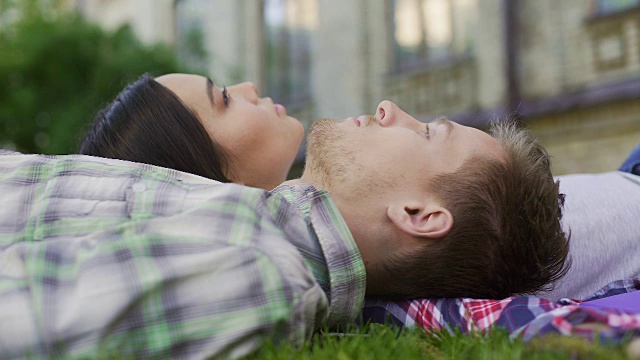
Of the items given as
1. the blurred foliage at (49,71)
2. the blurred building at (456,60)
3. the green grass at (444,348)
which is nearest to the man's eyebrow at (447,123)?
the green grass at (444,348)

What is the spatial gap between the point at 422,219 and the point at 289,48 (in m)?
12.5

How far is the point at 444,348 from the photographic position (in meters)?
1.90

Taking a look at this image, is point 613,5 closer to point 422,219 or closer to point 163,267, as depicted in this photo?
point 422,219

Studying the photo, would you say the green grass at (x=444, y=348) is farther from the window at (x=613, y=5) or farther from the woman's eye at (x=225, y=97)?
the window at (x=613, y=5)

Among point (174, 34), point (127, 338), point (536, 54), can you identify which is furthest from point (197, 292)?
point (174, 34)

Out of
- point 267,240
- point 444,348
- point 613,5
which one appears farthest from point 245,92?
point 613,5

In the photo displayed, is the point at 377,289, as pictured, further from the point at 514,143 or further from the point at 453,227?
the point at 514,143

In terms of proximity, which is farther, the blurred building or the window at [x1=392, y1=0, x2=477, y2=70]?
the window at [x1=392, y1=0, x2=477, y2=70]

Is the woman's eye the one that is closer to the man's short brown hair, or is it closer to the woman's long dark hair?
the woman's long dark hair

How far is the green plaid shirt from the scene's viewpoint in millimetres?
1748

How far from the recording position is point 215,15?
15898 millimetres

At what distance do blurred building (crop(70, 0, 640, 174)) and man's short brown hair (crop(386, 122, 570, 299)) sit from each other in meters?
5.30

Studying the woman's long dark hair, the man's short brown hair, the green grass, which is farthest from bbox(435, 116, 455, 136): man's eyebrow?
the woman's long dark hair

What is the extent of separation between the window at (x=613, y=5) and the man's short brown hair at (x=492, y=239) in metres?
7.59
